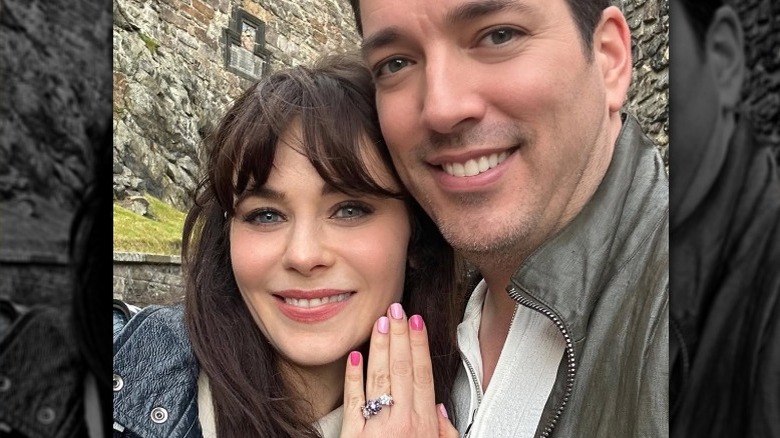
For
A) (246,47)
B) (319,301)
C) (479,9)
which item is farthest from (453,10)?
(319,301)

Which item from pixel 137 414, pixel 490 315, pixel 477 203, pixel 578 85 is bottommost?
pixel 137 414

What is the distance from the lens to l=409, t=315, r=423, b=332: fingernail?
81 cm

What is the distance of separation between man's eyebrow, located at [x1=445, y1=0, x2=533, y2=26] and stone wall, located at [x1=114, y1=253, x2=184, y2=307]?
0.45 metres

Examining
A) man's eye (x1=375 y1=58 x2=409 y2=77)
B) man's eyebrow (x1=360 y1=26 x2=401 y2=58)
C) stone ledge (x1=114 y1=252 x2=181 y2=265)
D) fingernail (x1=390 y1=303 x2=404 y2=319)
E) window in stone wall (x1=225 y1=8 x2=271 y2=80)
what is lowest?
fingernail (x1=390 y1=303 x2=404 y2=319)

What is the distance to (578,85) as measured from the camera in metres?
0.70

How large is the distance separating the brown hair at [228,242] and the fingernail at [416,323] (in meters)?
0.05

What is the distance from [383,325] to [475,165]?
9.1 inches

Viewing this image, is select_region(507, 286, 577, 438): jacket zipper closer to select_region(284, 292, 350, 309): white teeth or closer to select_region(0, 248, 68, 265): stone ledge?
select_region(284, 292, 350, 309): white teeth

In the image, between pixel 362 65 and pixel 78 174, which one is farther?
pixel 362 65

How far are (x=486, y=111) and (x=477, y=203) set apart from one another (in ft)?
0.35

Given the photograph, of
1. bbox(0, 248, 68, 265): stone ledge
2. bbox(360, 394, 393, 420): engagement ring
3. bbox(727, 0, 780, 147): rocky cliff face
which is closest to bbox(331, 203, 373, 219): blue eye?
bbox(360, 394, 393, 420): engagement ring

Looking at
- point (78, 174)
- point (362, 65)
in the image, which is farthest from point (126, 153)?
point (362, 65)

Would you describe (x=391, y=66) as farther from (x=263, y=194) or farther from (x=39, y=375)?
(x=39, y=375)

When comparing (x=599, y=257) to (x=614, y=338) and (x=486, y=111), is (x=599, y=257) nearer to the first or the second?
(x=614, y=338)
